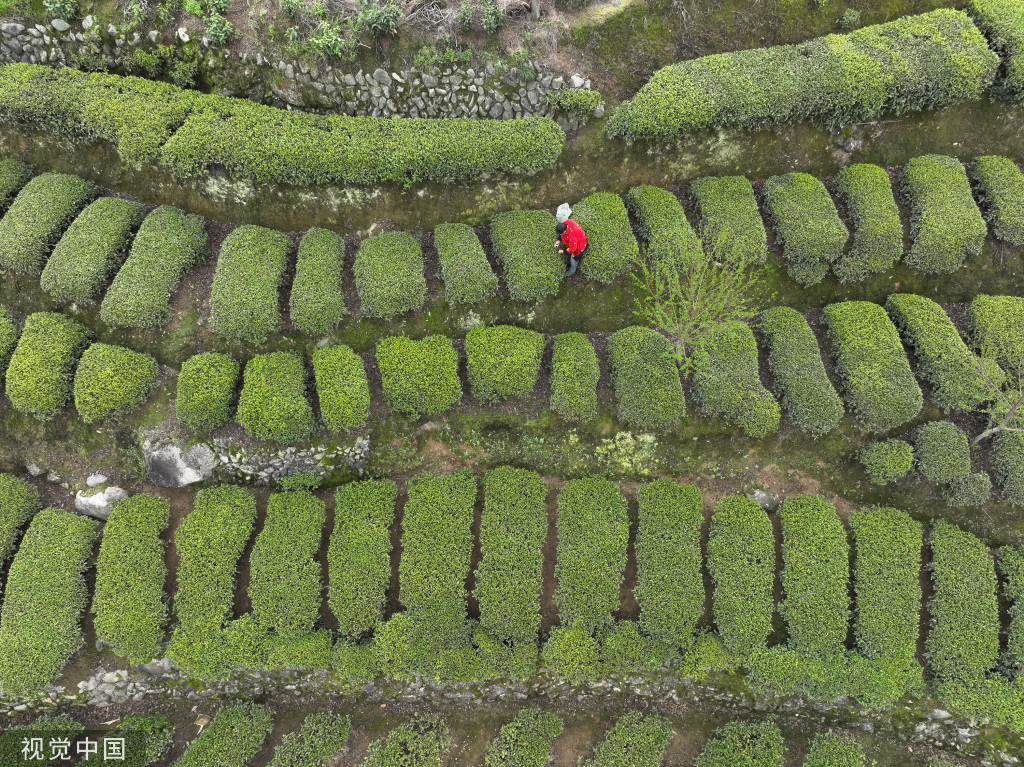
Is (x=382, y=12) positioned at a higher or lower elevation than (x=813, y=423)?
higher

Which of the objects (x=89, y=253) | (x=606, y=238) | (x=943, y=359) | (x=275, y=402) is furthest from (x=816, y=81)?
(x=89, y=253)

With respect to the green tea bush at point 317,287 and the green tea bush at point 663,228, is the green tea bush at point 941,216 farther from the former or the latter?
the green tea bush at point 317,287

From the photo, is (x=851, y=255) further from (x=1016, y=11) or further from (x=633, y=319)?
(x=1016, y=11)

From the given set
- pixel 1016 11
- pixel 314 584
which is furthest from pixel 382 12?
pixel 1016 11

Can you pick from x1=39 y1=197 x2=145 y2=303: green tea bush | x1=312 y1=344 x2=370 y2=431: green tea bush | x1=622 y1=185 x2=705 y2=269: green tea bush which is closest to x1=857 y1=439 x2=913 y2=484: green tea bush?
x1=622 y1=185 x2=705 y2=269: green tea bush

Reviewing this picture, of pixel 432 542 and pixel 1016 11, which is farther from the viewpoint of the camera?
pixel 1016 11

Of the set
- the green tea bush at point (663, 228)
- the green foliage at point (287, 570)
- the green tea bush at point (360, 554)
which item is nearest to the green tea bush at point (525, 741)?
the green tea bush at point (360, 554)
